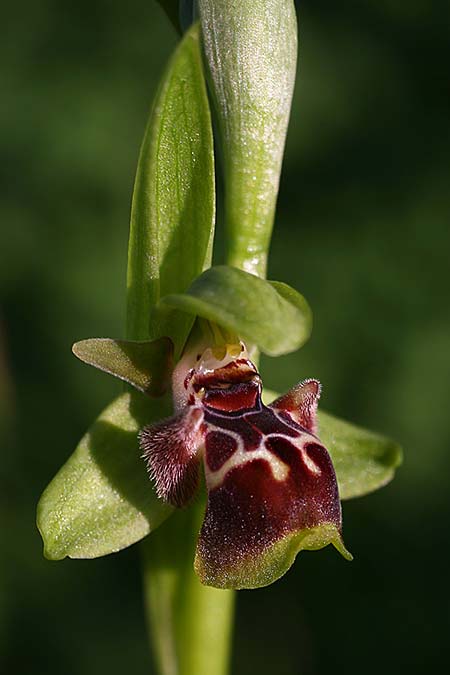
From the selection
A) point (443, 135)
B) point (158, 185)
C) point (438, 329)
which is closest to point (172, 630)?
point (158, 185)

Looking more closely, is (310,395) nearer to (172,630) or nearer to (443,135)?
(172,630)

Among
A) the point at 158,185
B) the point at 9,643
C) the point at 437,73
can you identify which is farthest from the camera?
the point at 437,73

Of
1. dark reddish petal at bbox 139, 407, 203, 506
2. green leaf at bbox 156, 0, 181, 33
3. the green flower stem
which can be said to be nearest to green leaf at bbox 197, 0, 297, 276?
green leaf at bbox 156, 0, 181, 33

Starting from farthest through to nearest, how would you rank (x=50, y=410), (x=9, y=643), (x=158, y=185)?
(x=50, y=410) < (x=9, y=643) < (x=158, y=185)

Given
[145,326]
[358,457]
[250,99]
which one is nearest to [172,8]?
[250,99]

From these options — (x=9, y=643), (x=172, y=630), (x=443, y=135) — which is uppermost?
(x=443, y=135)

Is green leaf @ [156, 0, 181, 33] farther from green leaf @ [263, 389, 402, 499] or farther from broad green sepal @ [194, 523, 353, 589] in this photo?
Result: broad green sepal @ [194, 523, 353, 589]

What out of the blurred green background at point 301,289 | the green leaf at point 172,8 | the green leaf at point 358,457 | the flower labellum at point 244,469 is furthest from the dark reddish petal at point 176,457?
the blurred green background at point 301,289
